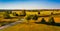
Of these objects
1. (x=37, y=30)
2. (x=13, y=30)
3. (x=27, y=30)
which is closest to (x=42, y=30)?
(x=37, y=30)

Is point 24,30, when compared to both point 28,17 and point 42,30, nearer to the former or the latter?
point 42,30

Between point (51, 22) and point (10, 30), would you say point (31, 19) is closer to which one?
point (51, 22)

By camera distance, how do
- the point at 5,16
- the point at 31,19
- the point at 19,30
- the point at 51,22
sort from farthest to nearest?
the point at 5,16 → the point at 31,19 → the point at 51,22 → the point at 19,30

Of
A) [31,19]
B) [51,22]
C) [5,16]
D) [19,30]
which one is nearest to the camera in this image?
[19,30]

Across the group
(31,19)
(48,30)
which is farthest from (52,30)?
(31,19)

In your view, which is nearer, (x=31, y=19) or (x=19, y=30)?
(x=19, y=30)

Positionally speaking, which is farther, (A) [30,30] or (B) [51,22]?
(B) [51,22]

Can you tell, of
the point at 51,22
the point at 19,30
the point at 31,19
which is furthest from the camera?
the point at 31,19

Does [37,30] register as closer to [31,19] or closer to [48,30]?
[48,30]
